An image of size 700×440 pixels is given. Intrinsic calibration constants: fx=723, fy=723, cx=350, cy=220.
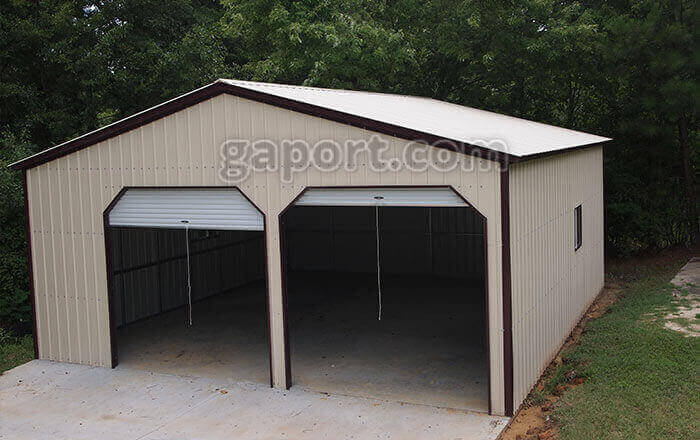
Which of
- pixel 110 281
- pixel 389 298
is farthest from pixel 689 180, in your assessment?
pixel 110 281

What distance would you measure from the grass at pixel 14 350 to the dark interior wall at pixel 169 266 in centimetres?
155

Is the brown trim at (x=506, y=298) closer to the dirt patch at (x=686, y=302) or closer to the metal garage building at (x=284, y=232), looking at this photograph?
the metal garage building at (x=284, y=232)

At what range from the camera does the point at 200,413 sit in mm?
8672

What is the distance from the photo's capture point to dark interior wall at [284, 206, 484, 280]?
17578mm

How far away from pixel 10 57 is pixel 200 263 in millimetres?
7580

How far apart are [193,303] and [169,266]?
127 cm

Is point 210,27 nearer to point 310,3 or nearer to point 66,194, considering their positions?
point 310,3

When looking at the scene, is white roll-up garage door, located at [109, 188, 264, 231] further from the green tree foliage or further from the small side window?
the green tree foliage

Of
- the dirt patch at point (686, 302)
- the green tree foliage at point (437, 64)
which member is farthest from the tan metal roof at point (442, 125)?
the green tree foliage at point (437, 64)

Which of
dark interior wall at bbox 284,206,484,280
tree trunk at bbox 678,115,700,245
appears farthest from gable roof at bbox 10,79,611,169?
tree trunk at bbox 678,115,700,245

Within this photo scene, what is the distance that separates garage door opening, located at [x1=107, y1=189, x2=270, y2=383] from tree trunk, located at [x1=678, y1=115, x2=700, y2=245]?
10.4 meters

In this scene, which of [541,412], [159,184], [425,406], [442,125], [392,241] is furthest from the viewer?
[392,241]

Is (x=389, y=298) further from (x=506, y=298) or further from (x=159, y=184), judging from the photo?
(x=506, y=298)

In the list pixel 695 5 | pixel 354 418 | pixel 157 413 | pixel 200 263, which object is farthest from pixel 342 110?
pixel 695 5
